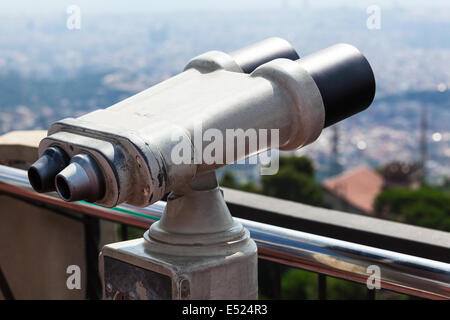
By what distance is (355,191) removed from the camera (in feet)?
168

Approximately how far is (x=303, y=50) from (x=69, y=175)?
6074 cm

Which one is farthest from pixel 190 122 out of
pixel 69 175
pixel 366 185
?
pixel 366 185

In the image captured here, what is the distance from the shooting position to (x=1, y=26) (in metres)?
80.8

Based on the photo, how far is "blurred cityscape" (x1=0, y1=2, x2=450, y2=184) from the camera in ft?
209

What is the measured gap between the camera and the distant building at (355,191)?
4781 centimetres

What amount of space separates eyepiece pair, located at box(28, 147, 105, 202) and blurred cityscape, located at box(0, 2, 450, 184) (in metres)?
49.9
